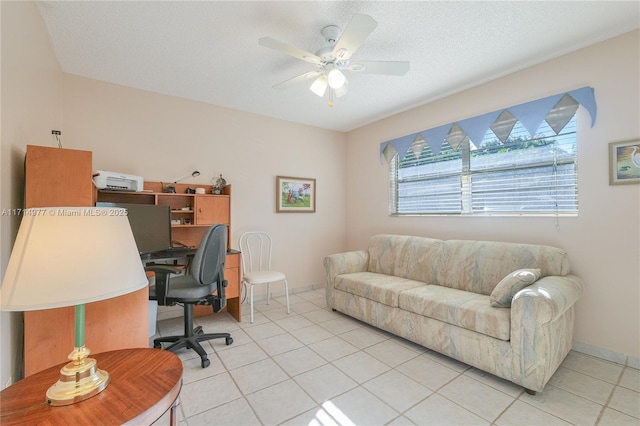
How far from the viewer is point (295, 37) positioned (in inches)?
86.7

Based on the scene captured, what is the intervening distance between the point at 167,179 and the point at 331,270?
7.17ft

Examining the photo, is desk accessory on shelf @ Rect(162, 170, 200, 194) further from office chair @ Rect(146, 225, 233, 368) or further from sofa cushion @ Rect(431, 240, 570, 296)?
sofa cushion @ Rect(431, 240, 570, 296)

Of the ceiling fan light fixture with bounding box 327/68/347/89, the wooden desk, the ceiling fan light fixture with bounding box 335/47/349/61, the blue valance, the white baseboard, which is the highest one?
the ceiling fan light fixture with bounding box 335/47/349/61

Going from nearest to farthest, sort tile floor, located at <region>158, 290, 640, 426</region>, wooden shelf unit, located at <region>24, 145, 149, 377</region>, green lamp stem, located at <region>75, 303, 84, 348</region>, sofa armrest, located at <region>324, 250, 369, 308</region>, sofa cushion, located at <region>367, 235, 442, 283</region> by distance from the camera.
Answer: green lamp stem, located at <region>75, 303, 84, 348</region> → wooden shelf unit, located at <region>24, 145, 149, 377</region> → tile floor, located at <region>158, 290, 640, 426</region> → sofa cushion, located at <region>367, 235, 442, 283</region> → sofa armrest, located at <region>324, 250, 369, 308</region>

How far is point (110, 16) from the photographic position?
198cm

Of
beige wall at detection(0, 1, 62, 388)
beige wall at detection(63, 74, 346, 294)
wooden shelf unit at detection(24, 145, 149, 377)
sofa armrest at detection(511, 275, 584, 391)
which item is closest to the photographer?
beige wall at detection(0, 1, 62, 388)

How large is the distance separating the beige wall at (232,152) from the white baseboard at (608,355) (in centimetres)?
308

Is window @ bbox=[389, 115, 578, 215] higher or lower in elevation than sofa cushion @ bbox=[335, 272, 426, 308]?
higher

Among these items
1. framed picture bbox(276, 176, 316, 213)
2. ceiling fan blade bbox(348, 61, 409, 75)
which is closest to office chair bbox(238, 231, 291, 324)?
framed picture bbox(276, 176, 316, 213)

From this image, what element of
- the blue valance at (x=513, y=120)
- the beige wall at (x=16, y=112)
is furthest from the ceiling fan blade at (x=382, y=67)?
the beige wall at (x=16, y=112)

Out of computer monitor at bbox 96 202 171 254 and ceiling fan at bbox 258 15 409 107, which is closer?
ceiling fan at bbox 258 15 409 107

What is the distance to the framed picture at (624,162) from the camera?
2141 millimetres

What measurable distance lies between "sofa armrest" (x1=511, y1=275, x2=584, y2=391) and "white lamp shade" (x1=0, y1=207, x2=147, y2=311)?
2190mm

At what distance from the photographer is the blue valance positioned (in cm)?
242
